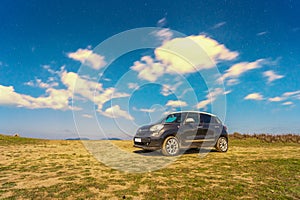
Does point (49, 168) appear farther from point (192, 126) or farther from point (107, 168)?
point (192, 126)

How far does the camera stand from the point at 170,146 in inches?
341

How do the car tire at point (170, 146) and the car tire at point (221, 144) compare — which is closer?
the car tire at point (170, 146)

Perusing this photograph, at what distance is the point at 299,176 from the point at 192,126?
4568mm

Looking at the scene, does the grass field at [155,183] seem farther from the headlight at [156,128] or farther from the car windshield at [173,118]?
the car windshield at [173,118]

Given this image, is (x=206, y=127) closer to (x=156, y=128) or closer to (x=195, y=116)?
(x=195, y=116)

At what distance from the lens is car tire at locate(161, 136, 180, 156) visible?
8.54 metres

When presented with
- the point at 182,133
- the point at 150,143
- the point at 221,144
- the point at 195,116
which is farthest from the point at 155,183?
the point at 221,144

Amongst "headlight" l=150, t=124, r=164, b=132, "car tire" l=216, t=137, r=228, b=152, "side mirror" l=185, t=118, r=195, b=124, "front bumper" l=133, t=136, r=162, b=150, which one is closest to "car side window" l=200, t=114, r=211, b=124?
"side mirror" l=185, t=118, r=195, b=124

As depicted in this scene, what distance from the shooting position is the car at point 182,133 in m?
8.59

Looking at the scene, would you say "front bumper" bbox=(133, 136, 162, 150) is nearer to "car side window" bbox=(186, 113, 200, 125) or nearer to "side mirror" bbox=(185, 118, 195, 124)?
"side mirror" bbox=(185, 118, 195, 124)

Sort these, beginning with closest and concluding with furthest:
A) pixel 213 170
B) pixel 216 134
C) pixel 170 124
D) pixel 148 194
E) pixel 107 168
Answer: pixel 148 194, pixel 213 170, pixel 107 168, pixel 170 124, pixel 216 134

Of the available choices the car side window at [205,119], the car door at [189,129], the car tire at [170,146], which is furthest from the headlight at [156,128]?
the car side window at [205,119]

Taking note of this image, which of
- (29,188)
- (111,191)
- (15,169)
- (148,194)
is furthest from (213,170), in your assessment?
(15,169)

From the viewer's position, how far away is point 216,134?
10156 mm
